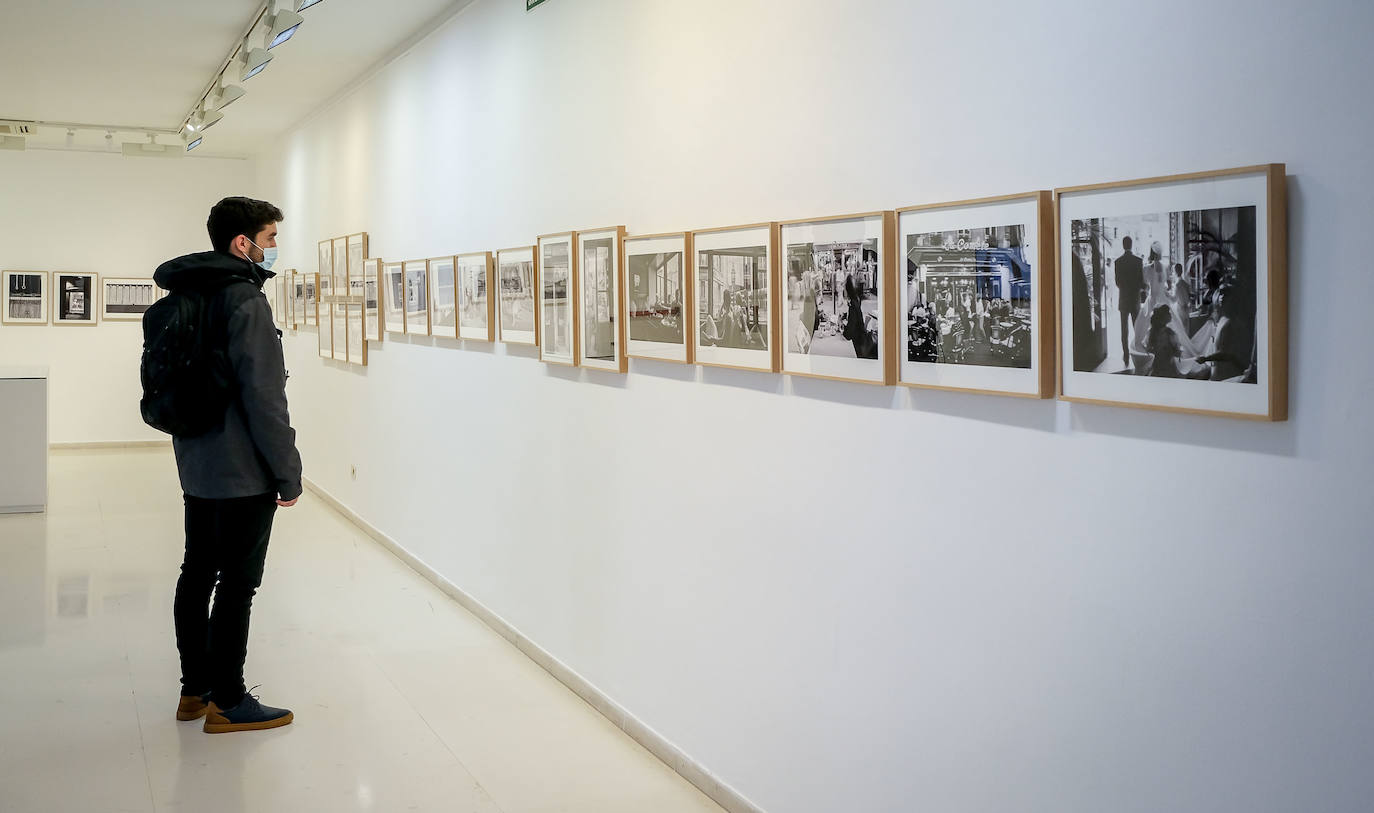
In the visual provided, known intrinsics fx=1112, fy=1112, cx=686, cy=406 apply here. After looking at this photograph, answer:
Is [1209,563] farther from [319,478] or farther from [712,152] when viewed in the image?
[319,478]

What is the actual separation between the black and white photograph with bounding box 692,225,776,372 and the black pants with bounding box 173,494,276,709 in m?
1.86

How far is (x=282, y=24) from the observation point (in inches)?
249

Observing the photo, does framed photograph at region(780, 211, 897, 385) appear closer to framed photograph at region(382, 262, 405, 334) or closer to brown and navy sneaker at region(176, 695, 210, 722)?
brown and navy sneaker at region(176, 695, 210, 722)

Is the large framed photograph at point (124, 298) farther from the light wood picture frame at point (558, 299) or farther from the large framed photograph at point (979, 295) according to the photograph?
the large framed photograph at point (979, 295)

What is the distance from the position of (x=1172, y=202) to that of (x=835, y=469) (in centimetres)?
134

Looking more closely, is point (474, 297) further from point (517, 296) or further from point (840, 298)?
point (840, 298)

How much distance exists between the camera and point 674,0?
4.09 m

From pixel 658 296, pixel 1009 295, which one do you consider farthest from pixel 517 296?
pixel 1009 295

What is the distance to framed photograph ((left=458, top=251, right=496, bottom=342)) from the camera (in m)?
6.01

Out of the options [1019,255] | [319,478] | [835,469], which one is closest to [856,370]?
[835,469]

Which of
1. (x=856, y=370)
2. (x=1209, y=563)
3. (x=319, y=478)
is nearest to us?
(x=1209, y=563)

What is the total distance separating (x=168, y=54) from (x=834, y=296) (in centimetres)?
694

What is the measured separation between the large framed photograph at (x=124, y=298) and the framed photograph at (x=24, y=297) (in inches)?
25.7

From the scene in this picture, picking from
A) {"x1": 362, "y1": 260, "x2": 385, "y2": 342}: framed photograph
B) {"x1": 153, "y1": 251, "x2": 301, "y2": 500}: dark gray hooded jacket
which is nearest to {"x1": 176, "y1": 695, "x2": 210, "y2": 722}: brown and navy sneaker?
{"x1": 153, "y1": 251, "x2": 301, "y2": 500}: dark gray hooded jacket
